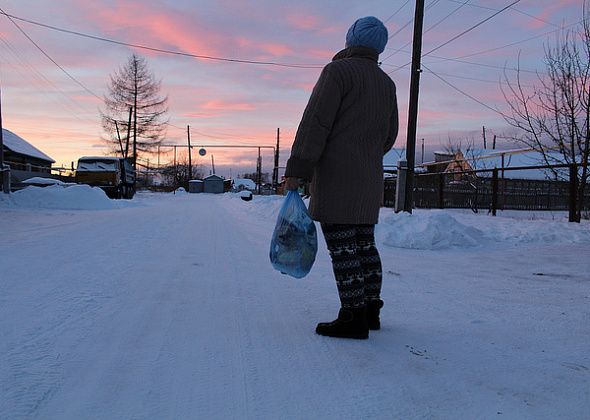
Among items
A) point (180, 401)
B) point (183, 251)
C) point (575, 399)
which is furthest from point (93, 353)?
point (183, 251)

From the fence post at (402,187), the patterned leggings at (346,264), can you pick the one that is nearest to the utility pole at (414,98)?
the fence post at (402,187)

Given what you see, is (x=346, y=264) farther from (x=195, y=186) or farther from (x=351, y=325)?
(x=195, y=186)

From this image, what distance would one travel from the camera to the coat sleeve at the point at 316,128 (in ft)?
8.61

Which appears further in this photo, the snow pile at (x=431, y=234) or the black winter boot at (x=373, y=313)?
the snow pile at (x=431, y=234)

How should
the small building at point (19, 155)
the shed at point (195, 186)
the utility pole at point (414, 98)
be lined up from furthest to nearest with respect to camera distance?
the shed at point (195, 186)
the small building at point (19, 155)
the utility pole at point (414, 98)

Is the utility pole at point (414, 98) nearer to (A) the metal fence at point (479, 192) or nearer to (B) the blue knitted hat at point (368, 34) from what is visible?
(A) the metal fence at point (479, 192)

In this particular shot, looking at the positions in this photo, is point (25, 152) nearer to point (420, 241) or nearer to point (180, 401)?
point (420, 241)

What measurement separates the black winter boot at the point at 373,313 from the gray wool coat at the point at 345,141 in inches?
21.0

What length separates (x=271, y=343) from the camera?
8.76ft

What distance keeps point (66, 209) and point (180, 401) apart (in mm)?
15027

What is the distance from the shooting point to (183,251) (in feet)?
20.6

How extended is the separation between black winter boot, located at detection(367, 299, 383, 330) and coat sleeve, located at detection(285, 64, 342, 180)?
92 centimetres

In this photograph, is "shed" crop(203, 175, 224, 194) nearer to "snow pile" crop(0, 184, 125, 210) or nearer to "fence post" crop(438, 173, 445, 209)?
"snow pile" crop(0, 184, 125, 210)

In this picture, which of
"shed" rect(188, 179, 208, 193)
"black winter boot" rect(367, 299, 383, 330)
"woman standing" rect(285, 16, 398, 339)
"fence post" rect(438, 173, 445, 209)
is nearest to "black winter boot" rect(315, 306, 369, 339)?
"woman standing" rect(285, 16, 398, 339)
